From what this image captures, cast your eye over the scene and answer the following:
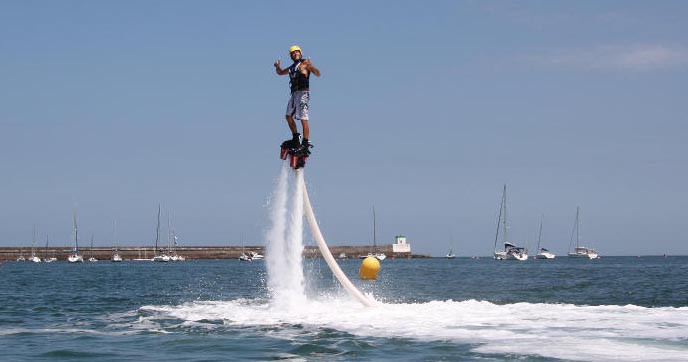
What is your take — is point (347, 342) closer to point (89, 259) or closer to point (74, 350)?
point (74, 350)

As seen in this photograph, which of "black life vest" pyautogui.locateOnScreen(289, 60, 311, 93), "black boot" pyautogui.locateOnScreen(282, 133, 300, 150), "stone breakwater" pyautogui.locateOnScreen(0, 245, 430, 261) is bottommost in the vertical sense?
"stone breakwater" pyautogui.locateOnScreen(0, 245, 430, 261)

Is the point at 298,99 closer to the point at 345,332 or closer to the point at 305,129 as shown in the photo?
the point at 305,129

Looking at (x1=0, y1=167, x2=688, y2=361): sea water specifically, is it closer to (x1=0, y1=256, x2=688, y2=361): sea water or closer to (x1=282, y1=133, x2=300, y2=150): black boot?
(x1=0, y1=256, x2=688, y2=361): sea water

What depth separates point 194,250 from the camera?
19250 cm

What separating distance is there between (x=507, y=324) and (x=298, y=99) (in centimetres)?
839

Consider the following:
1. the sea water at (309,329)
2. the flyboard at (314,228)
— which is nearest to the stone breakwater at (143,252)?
the sea water at (309,329)

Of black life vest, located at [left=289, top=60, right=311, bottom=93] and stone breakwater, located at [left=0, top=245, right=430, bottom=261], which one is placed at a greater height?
black life vest, located at [left=289, top=60, right=311, bottom=93]

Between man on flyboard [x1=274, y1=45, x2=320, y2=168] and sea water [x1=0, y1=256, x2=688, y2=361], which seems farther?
man on flyboard [x1=274, y1=45, x2=320, y2=168]

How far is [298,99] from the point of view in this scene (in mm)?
23953

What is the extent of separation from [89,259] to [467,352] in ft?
557

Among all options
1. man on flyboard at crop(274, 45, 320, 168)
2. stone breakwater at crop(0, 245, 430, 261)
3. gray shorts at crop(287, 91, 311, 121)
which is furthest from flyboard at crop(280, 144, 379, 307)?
stone breakwater at crop(0, 245, 430, 261)

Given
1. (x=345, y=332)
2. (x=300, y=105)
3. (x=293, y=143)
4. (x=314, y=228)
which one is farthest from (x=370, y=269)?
(x=345, y=332)

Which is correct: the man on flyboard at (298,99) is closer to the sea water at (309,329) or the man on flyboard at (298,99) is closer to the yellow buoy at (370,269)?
the sea water at (309,329)

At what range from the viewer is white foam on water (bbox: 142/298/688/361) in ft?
54.4
